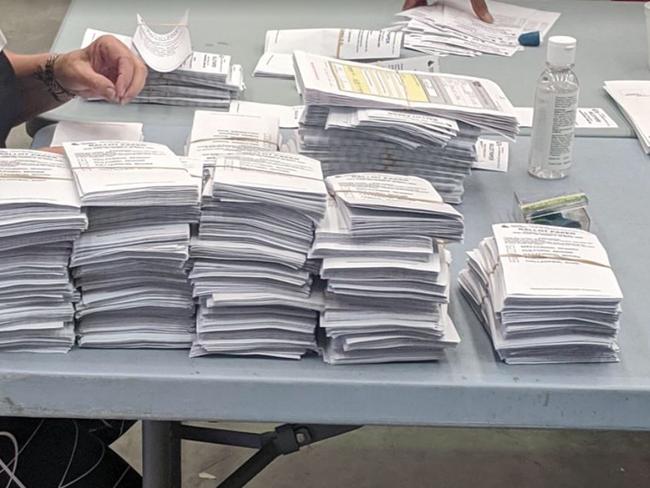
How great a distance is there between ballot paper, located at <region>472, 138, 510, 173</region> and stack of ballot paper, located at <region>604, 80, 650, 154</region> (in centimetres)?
23

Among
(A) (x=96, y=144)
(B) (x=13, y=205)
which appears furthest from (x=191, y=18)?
(B) (x=13, y=205)

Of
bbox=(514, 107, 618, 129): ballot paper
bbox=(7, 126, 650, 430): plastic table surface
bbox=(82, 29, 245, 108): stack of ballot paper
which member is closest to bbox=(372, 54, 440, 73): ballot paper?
bbox=(514, 107, 618, 129): ballot paper

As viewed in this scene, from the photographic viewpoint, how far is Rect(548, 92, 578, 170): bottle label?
1.44m

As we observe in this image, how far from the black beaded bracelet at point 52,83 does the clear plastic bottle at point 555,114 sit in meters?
0.77

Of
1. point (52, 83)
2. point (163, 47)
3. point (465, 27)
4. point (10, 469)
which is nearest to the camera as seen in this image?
point (10, 469)

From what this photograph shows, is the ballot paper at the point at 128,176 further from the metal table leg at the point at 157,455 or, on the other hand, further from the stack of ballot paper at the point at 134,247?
the metal table leg at the point at 157,455

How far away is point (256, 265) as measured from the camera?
1.05 m

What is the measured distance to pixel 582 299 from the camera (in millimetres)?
1038

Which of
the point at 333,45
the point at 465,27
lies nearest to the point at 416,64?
the point at 333,45

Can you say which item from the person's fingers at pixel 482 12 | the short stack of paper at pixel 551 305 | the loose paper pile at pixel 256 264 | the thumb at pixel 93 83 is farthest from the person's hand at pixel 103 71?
the person's fingers at pixel 482 12

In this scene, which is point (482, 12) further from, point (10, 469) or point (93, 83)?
point (10, 469)

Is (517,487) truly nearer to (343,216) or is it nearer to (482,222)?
(482,222)

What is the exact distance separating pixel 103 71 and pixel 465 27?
85 cm

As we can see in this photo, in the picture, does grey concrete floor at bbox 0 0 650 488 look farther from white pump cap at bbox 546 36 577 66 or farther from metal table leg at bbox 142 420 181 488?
white pump cap at bbox 546 36 577 66
